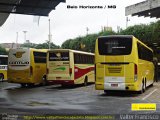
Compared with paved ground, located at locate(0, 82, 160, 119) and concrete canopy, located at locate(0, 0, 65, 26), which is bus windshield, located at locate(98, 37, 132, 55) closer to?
paved ground, located at locate(0, 82, 160, 119)

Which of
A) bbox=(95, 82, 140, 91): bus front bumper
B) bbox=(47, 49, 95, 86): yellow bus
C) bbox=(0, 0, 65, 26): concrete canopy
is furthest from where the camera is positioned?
bbox=(47, 49, 95, 86): yellow bus

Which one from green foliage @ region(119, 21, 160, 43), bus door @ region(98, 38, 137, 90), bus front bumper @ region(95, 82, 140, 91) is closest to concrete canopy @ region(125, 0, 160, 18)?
green foliage @ region(119, 21, 160, 43)

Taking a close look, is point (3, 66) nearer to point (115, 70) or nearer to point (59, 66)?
point (59, 66)

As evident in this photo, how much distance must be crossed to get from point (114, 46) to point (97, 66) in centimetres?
131

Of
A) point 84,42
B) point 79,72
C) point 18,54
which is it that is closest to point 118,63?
point 79,72

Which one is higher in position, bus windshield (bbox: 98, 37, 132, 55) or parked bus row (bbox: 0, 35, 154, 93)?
bus windshield (bbox: 98, 37, 132, 55)

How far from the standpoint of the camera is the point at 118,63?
20312mm

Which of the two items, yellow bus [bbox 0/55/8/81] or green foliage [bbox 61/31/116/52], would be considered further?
green foliage [bbox 61/31/116/52]

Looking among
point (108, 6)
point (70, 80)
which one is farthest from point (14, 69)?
point (108, 6)

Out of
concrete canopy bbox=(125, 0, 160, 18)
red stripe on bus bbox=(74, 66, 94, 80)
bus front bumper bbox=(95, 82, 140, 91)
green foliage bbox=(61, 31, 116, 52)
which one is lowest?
bus front bumper bbox=(95, 82, 140, 91)

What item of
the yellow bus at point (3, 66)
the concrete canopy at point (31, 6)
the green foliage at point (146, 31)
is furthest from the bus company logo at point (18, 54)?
the green foliage at point (146, 31)

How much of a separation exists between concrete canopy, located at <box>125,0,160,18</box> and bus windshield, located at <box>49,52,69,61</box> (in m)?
15.5

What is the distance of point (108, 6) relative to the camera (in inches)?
721

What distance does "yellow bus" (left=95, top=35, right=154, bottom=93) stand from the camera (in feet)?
66.1
